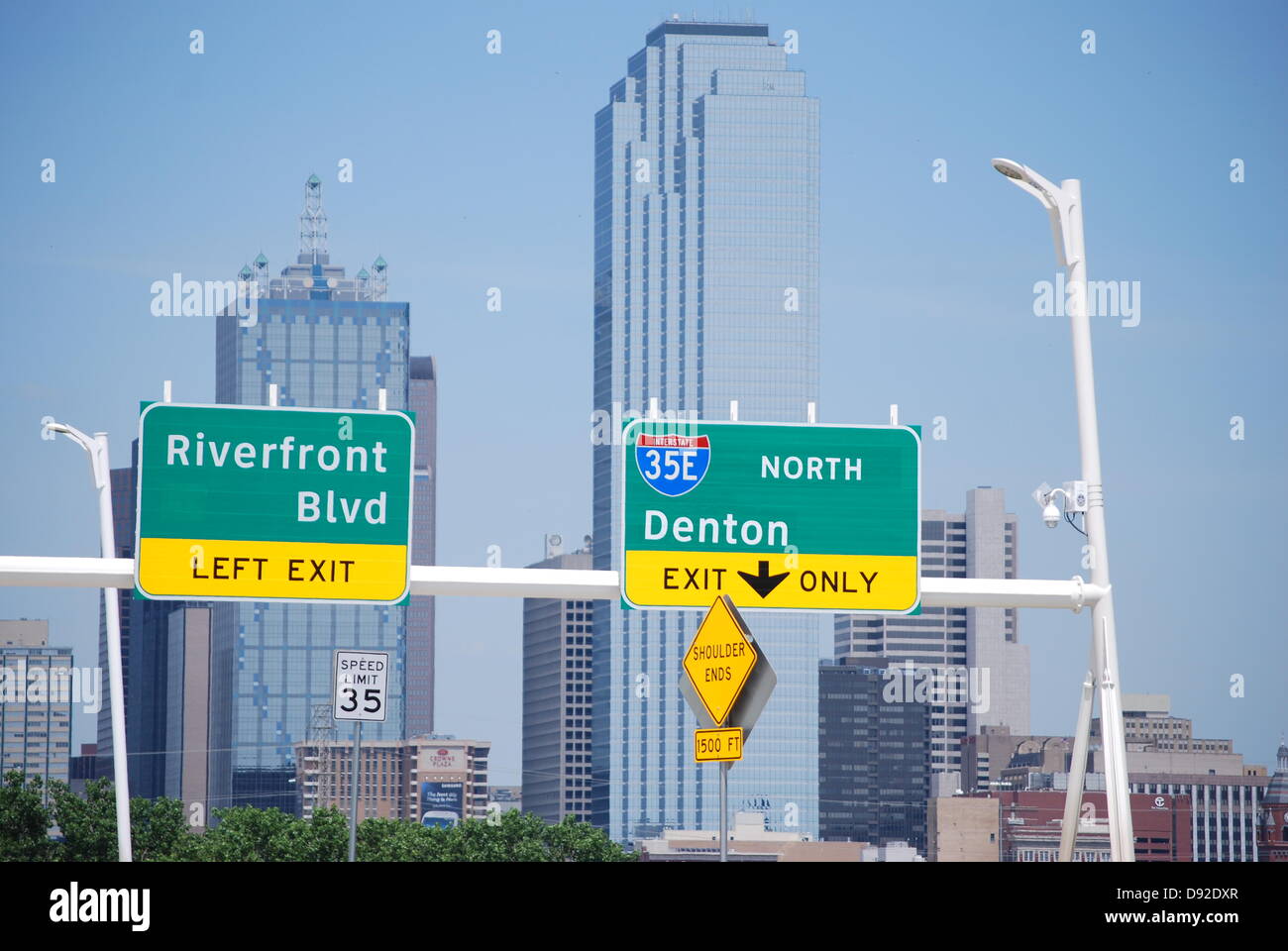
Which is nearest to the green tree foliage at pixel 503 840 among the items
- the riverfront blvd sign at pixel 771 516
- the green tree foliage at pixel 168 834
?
the green tree foliage at pixel 168 834

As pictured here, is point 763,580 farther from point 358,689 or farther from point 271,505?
point 271,505

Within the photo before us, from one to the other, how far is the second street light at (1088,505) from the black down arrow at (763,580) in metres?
3.38

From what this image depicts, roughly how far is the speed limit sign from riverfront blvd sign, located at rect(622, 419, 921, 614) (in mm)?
3419

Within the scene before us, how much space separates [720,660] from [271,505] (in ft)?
22.1

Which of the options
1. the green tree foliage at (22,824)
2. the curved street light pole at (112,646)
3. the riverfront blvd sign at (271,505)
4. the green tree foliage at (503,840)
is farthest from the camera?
the green tree foliage at (503,840)

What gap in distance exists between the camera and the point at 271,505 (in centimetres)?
1984

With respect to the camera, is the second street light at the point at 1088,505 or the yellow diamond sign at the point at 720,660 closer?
the yellow diamond sign at the point at 720,660

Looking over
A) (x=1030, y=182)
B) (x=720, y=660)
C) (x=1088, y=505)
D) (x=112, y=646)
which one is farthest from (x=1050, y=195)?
(x=112, y=646)

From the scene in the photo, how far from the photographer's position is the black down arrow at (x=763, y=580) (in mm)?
20547

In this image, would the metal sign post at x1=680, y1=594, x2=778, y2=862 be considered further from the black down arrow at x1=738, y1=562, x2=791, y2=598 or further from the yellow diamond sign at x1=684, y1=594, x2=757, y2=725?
the black down arrow at x1=738, y1=562, x2=791, y2=598

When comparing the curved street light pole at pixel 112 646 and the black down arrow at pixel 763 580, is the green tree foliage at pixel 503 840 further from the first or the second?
the black down arrow at pixel 763 580
